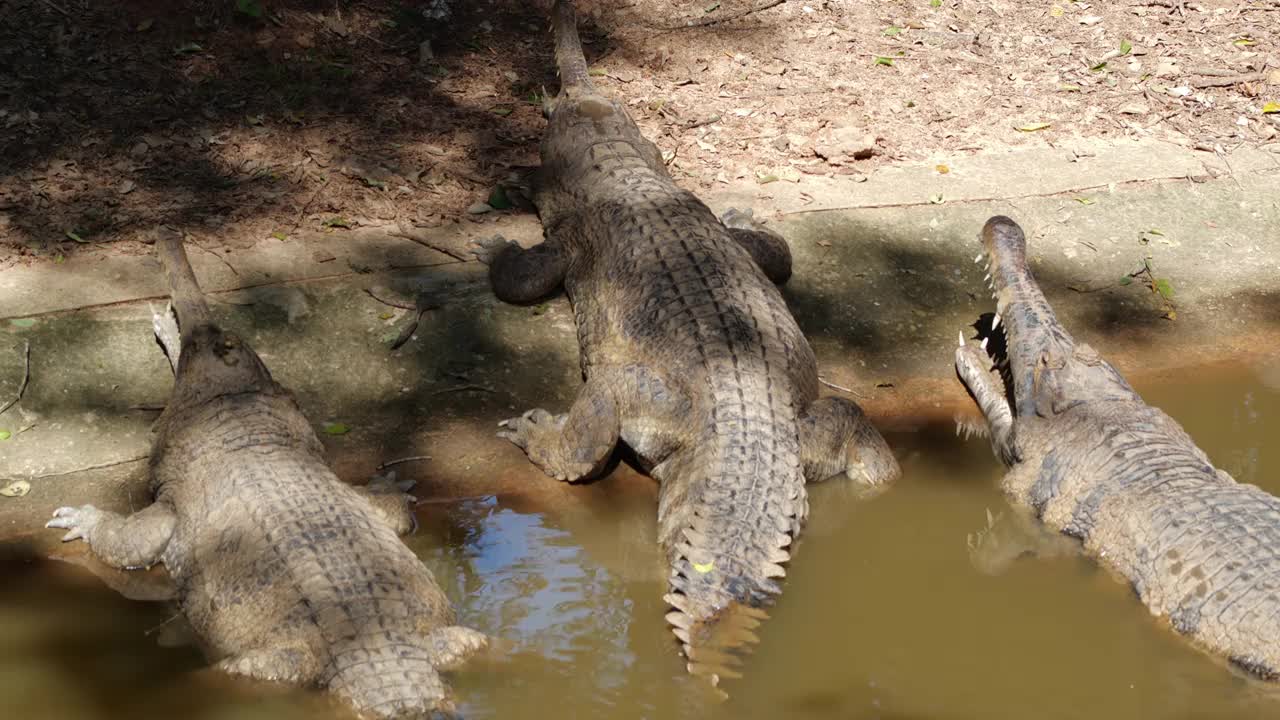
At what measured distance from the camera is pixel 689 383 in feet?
17.3

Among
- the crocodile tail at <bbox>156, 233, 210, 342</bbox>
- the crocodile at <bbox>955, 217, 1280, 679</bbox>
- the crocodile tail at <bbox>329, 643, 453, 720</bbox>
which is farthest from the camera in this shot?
the crocodile tail at <bbox>156, 233, 210, 342</bbox>

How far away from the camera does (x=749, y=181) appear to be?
7164mm

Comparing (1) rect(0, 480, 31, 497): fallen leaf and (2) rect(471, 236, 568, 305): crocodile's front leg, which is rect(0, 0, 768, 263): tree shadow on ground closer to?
(2) rect(471, 236, 568, 305): crocodile's front leg

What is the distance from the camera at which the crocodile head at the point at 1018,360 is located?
18.9ft

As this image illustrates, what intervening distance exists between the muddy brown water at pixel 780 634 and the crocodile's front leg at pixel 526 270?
1.31m

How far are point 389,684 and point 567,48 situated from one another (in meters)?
4.39

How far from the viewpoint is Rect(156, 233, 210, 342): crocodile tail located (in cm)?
532

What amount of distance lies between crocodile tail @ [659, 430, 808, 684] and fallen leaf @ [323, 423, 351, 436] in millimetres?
1388

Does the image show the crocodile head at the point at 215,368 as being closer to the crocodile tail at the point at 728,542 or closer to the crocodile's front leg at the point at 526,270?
the crocodile's front leg at the point at 526,270

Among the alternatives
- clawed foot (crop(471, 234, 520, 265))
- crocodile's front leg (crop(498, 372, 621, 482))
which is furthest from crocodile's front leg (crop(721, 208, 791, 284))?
crocodile's front leg (crop(498, 372, 621, 482))

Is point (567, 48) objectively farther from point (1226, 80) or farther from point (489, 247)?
point (1226, 80)

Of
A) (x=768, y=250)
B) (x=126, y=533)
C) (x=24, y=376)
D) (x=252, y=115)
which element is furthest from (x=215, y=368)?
(x=768, y=250)

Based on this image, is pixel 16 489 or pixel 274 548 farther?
pixel 16 489

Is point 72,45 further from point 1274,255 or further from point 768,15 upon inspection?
point 1274,255
